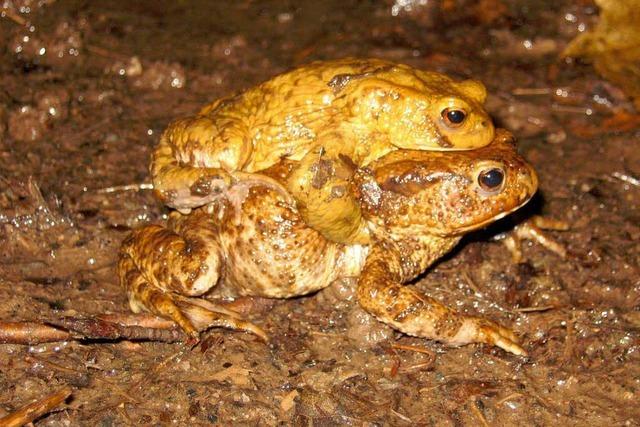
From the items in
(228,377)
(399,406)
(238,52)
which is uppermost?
(238,52)

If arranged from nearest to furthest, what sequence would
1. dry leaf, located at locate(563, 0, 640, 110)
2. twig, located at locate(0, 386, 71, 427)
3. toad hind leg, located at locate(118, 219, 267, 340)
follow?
twig, located at locate(0, 386, 71, 427) → toad hind leg, located at locate(118, 219, 267, 340) → dry leaf, located at locate(563, 0, 640, 110)

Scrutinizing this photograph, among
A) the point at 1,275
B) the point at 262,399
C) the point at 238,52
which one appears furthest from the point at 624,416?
the point at 238,52

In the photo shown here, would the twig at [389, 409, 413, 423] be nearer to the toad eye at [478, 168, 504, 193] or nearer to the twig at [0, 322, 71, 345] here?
the toad eye at [478, 168, 504, 193]

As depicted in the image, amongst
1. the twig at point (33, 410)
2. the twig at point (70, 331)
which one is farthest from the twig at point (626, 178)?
the twig at point (33, 410)

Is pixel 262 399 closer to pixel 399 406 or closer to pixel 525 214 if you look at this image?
pixel 399 406

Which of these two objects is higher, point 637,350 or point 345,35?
point 345,35

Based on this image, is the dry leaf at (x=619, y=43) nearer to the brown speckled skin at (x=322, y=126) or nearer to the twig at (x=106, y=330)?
the brown speckled skin at (x=322, y=126)

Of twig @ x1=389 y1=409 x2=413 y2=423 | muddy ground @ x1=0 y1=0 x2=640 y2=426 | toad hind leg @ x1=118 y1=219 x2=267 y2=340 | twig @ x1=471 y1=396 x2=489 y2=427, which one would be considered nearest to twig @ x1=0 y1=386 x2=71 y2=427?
muddy ground @ x1=0 y1=0 x2=640 y2=426
